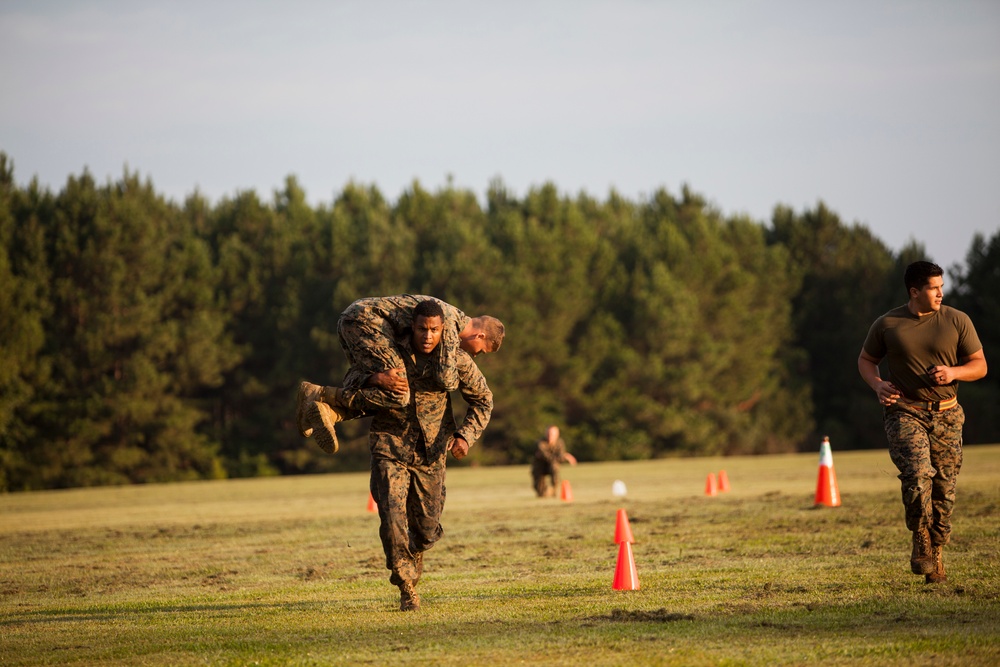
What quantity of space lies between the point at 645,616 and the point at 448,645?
1608 millimetres

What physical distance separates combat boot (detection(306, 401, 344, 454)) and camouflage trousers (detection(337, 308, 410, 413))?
7.1 inches

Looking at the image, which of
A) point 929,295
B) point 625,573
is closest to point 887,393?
point 929,295

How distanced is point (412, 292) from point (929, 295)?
4917 centimetres

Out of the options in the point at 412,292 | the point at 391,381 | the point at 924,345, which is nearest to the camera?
the point at 391,381

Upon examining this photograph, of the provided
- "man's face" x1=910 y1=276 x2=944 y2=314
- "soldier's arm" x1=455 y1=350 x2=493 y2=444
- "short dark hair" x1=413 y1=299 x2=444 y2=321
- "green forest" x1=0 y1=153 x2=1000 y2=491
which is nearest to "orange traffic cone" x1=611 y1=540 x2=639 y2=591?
"soldier's arm" x1=455 y1=350 x2=493 y2=444

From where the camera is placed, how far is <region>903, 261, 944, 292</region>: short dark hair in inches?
373

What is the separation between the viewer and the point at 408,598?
29.5 ft

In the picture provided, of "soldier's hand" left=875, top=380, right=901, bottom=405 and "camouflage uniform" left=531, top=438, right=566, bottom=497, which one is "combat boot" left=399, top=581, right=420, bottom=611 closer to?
"soldier's hand" left=875, top=380, right=901, bottom=405

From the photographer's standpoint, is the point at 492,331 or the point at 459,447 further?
the point at 492,331

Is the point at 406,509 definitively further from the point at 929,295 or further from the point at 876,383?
the point at 929,295

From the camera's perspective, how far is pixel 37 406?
48.0m

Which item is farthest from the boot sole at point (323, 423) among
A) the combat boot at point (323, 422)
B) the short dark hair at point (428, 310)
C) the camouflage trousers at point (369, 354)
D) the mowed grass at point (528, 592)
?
the mowed grass at point (528, 592)

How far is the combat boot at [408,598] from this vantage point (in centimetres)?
893

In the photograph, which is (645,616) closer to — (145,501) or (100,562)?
(100,562)
